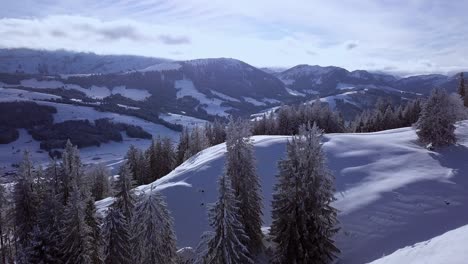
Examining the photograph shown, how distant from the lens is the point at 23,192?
43.5 m

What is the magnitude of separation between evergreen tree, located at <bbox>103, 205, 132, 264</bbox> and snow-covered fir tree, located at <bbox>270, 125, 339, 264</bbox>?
14925mm

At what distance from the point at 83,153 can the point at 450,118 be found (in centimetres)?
17557

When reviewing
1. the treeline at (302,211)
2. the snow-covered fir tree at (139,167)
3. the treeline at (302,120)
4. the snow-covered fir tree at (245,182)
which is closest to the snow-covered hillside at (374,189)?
the treeline at (302,211)

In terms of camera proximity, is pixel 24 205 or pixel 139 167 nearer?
pixel 24 205

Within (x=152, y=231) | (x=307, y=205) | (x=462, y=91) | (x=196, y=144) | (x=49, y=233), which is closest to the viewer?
(x=152, y=231)

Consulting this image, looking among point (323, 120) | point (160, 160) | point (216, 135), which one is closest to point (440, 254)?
point (160, 160)

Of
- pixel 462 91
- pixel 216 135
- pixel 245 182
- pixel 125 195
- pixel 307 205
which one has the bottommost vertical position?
pixel 216 135

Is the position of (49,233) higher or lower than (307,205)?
lower

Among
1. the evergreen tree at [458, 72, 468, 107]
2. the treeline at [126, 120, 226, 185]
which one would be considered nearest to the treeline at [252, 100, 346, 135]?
the treeline at [126, 120, 226, 185]

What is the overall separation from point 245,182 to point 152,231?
35.4ft

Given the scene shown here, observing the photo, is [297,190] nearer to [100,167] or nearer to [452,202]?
[452,202]

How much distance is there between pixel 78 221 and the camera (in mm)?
34125

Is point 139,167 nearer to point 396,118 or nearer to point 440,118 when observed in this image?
point 440,118

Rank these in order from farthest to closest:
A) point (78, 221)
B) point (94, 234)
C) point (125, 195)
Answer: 1. point (94, 234)
2. point (125, 195)
3. point (78, 221)
